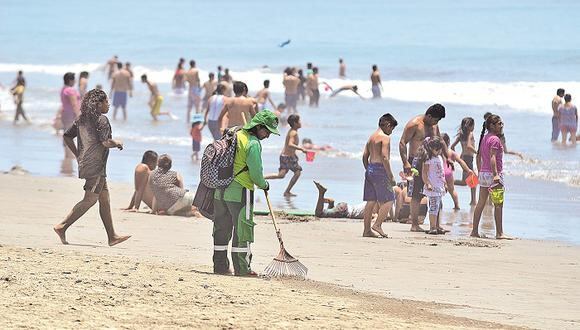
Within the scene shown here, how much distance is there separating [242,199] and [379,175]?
142 inches

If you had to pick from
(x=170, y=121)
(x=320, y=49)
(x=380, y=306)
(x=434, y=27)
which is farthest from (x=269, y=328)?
(x=434, y=27)

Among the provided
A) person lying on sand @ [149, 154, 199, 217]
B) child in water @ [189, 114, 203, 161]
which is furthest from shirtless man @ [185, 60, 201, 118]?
person lying on sand @ [149, 154, 199, 217]

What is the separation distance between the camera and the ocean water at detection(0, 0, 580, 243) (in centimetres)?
1975

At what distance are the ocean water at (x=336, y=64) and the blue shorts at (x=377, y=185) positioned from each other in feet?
6.13

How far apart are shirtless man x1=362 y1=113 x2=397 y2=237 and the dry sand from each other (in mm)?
270

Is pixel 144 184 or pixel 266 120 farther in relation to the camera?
pixel 144 184

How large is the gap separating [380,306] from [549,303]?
137 cm

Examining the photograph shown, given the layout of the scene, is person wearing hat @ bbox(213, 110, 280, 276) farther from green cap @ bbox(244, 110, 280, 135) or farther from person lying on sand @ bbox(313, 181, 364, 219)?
person lying on sand @ bbox(313, 181, 364, 219)

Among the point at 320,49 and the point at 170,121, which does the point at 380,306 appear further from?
the point at 320,49

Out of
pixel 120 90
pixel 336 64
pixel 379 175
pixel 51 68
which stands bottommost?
pixel 379 175

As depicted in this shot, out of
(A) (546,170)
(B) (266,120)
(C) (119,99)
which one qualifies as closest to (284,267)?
(B) (266,120)

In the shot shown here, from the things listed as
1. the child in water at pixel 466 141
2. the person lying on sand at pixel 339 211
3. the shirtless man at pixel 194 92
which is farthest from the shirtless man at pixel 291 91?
the person lying on sand at pixel 339 211

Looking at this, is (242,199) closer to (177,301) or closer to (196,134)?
(177,301)

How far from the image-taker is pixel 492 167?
12.7 m
